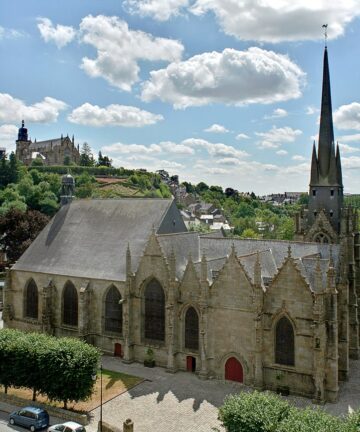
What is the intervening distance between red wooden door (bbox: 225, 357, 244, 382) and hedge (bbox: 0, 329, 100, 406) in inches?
416

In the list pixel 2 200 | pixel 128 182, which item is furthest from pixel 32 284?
pixel 128 182

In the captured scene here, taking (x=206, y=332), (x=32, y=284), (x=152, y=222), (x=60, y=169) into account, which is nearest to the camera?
(x=206, y=332)

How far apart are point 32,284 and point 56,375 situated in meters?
18.9

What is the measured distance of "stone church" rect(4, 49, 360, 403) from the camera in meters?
31.8

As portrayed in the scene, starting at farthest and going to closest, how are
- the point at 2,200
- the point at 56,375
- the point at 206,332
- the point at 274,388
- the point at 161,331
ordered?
1. the point at 2,200
2. the point at 161,331
3. the point at 206,332
4. the point at 274,388
5. the point at 56,375

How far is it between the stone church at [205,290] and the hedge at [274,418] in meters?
8.86

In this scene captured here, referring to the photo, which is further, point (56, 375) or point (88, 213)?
point (88, 213)

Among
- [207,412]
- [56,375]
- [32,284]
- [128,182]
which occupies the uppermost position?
[128,182]

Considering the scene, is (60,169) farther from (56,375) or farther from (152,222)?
(56,375)

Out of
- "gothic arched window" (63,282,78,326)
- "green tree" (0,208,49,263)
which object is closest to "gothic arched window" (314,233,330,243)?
"gothic arched window" (63,282,78,326)

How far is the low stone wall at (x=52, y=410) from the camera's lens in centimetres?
2795

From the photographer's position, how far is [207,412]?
96.0 ft

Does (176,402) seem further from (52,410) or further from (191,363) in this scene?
(52,410)

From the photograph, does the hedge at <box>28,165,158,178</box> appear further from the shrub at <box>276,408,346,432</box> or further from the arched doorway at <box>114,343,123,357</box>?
the shrub at <box>276,408,346,432</box>
